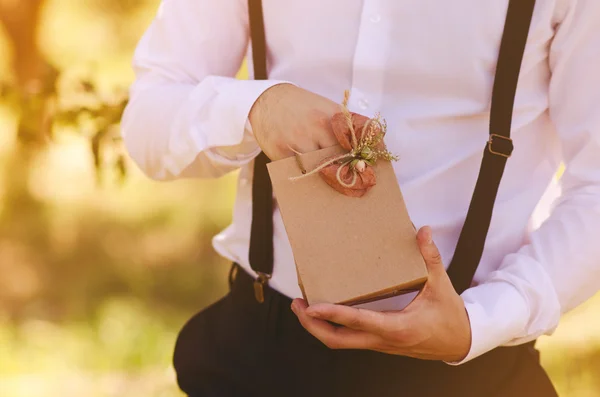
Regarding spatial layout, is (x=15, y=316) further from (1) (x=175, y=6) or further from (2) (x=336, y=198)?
(2) (x=336, y=198)

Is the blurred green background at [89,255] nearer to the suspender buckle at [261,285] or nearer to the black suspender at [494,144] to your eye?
the suspender buckle at [261,285]

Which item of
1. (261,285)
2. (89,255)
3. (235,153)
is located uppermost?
(235,153)

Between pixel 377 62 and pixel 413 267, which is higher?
pixel 377 62

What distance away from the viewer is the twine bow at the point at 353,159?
3.10ft

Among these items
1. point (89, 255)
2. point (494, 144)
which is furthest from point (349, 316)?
point (89, 255)

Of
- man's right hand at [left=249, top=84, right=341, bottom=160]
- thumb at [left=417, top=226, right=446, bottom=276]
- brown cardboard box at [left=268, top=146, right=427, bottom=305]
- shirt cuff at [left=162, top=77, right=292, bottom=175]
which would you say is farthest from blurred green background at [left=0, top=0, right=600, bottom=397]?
thumb at [left=417, top=226, right=446, bottom=276]

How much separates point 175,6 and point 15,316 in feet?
9.95

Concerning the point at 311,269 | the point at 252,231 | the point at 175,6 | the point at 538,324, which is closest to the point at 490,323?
the point at 538,324

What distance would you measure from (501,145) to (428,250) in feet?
0.72

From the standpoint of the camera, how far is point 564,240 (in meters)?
1.08

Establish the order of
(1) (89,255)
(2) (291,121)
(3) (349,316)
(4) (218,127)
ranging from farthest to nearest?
(1) (89,255)
(4) (218,127)
(2) (291,121)
(3) (349,316)

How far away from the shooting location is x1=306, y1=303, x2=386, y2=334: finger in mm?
907

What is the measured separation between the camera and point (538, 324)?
3.63 ft

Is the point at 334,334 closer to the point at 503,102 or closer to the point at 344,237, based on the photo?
the point at 344,237
